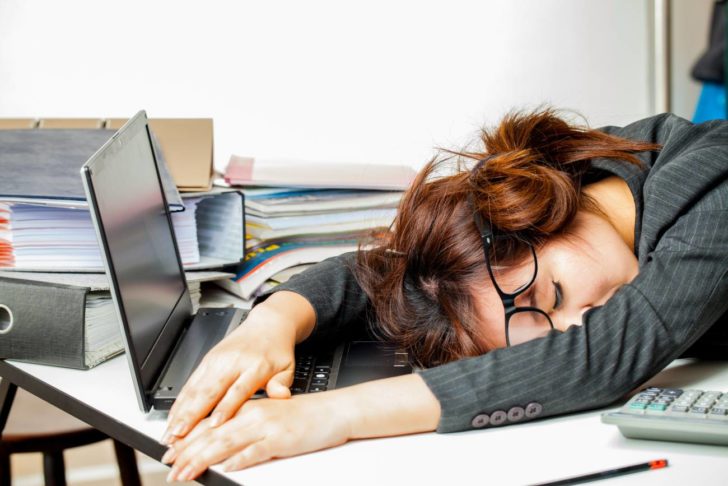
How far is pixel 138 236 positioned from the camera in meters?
0.89

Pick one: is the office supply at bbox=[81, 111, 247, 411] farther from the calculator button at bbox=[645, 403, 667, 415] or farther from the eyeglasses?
the calculator button at bbox=[645, 403, 667, 415]

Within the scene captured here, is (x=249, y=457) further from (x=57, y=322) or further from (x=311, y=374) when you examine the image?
(x=57, y=322)

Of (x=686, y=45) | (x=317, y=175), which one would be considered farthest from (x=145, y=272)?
(x=686, y=45)

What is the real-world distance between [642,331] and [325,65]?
1211mm

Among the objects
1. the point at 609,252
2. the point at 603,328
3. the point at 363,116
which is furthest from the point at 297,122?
the point at 603,328

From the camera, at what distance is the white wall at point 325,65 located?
167cm

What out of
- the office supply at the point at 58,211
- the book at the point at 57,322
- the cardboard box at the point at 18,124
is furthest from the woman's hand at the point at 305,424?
the cardboard box at the point at 18,124

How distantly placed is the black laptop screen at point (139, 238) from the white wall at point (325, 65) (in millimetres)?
692

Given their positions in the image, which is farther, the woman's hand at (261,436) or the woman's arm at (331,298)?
the woman's arm at (331,298)

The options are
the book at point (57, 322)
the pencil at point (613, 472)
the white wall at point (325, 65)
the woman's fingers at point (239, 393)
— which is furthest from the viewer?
the white wall at point (325, 65)

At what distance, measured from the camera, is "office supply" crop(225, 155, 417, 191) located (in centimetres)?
130

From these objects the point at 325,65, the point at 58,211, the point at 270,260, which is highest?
the point at 325,65

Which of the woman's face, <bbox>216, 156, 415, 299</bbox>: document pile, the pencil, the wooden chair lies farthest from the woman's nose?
the wooden chair

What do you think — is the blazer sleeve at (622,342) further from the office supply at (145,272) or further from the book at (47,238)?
the book at (47,238)
